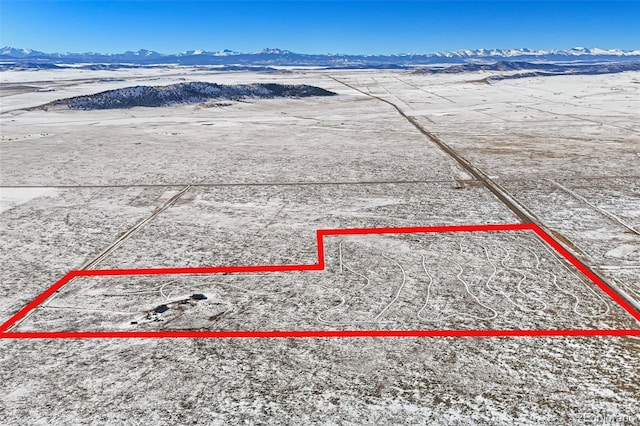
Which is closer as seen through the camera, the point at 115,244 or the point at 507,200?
the point at 115,244

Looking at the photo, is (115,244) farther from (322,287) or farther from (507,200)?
(507,200)

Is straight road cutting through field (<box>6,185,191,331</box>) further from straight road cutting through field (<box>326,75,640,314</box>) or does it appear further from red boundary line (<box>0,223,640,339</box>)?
straight road cutting through field (<box>326,75,640,314</box>)

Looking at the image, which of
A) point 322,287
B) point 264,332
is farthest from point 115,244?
point 264,332

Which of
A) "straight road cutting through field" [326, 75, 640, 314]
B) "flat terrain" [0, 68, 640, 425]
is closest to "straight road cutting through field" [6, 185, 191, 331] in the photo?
"flat terrain" [0, 68, 640, 425]

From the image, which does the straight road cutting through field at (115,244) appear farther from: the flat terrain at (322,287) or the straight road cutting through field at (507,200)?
the straight road cutting through field at (507,200)

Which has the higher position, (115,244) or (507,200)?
(507,200)

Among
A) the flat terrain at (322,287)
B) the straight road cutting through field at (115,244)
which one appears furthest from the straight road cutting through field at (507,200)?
the straight road cutting through field at (115,244)

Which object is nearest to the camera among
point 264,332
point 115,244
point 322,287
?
point 264,332

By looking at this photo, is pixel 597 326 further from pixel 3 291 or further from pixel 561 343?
pixel 3 291
